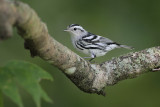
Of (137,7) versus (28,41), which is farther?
(137,7)

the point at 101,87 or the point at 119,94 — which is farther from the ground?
the point at 119,94

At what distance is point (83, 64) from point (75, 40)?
2098mm

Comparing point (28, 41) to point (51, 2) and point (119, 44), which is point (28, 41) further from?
point (51, 2)

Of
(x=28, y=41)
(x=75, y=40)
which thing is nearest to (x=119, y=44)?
(x=75, y=40)

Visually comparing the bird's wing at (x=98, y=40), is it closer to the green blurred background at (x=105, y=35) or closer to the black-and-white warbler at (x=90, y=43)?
the black-and-white warbler at (x=90, y=43)

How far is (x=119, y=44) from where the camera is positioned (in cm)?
471

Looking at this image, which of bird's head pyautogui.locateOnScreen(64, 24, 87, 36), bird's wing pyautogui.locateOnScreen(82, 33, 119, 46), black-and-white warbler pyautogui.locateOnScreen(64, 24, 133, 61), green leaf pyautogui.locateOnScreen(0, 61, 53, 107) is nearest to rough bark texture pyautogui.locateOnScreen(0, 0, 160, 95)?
green leaf pyautogui.locateOnScreen(0, 61, 53, 107)

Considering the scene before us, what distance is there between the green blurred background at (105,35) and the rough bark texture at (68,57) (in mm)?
1432

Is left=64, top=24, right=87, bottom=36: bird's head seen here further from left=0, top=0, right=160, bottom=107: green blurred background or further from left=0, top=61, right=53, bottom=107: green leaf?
left=0, top=61, right=53, bottom=107: green leaf

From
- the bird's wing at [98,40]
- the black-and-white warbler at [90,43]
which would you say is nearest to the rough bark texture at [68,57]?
the black-and-white warbler at [90,43]

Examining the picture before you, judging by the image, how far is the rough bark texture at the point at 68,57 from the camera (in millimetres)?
1494

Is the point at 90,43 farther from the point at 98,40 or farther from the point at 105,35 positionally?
the point at 105,35

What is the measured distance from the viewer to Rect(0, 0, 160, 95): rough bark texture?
1.49 m

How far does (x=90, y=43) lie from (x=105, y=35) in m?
0.43
